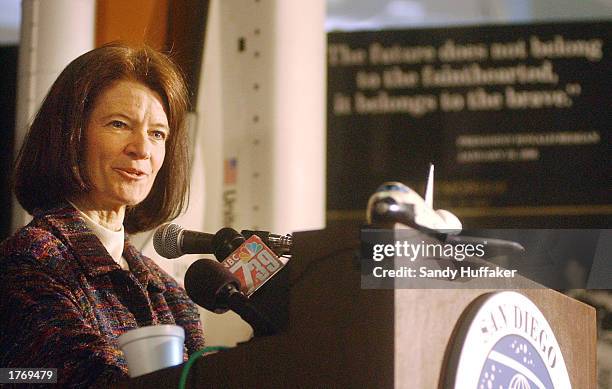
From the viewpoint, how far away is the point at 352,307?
2.48 feet

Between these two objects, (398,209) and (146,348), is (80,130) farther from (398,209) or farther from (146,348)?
(398,209)

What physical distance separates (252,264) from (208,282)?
0.11 m

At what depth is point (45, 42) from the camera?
5.10ft

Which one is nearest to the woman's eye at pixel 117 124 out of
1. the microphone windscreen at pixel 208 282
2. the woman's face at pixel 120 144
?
the woman's face at pixel 120 144

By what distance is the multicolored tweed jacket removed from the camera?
2.98 feet

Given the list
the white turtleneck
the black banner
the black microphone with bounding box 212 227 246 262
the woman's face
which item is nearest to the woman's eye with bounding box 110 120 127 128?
the woman's face

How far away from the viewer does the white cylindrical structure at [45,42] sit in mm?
1508

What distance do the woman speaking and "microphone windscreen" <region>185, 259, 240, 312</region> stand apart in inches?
8.1

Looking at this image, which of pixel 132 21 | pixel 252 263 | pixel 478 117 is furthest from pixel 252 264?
pixel 478 117

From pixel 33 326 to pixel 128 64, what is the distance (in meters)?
0.44

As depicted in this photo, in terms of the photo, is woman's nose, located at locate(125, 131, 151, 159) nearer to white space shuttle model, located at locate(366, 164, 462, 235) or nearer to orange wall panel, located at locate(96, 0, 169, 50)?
orange wall panel, located at locate(96, 0, 169, 50)

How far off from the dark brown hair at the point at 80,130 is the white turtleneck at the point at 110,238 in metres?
0.05

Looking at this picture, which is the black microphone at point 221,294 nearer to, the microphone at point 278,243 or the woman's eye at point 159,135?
the microphone at point 278,243

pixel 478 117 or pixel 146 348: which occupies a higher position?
pixel 478 117
